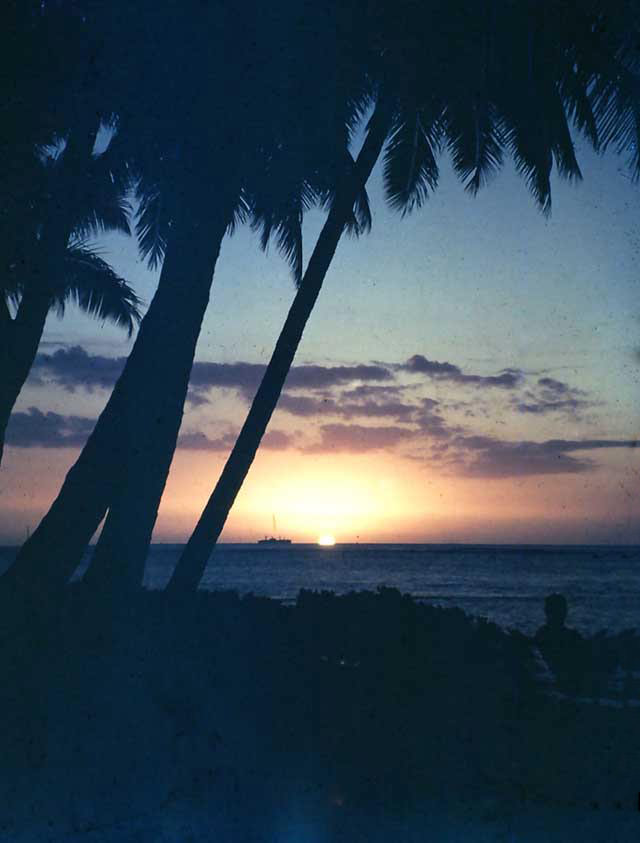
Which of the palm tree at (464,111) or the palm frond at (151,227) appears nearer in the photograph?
the palm tree at (464,111)

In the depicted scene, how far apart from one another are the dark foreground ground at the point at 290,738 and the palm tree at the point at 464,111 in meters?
3.05

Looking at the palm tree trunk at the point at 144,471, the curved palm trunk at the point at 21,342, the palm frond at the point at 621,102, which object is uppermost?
the palm frond at the point at 621,102

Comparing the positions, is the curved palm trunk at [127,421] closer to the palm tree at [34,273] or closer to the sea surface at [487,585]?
the palm tree at [34,273]

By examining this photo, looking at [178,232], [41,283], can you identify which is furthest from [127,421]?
[41,283]

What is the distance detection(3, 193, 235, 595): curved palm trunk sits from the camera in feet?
23.5

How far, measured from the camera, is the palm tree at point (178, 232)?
7.33 metres

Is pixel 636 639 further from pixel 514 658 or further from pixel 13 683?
pixel 13 683

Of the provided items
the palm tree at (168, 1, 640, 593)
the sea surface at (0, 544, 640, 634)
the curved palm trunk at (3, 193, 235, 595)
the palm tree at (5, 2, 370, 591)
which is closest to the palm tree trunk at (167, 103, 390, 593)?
the palm tree at (168, 1, 640, 593)

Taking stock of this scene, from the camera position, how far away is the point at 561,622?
7594 mm

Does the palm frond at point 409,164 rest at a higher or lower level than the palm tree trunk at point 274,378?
higher

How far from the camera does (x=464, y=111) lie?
33.6 feet

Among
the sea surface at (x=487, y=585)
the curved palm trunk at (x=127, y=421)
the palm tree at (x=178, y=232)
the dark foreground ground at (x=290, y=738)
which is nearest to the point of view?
the dark foreground ground at (x=290, y=738)

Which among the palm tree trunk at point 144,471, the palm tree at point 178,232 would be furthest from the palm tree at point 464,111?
the palm tree trunk at point 144,471

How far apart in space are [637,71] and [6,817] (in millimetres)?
8593
